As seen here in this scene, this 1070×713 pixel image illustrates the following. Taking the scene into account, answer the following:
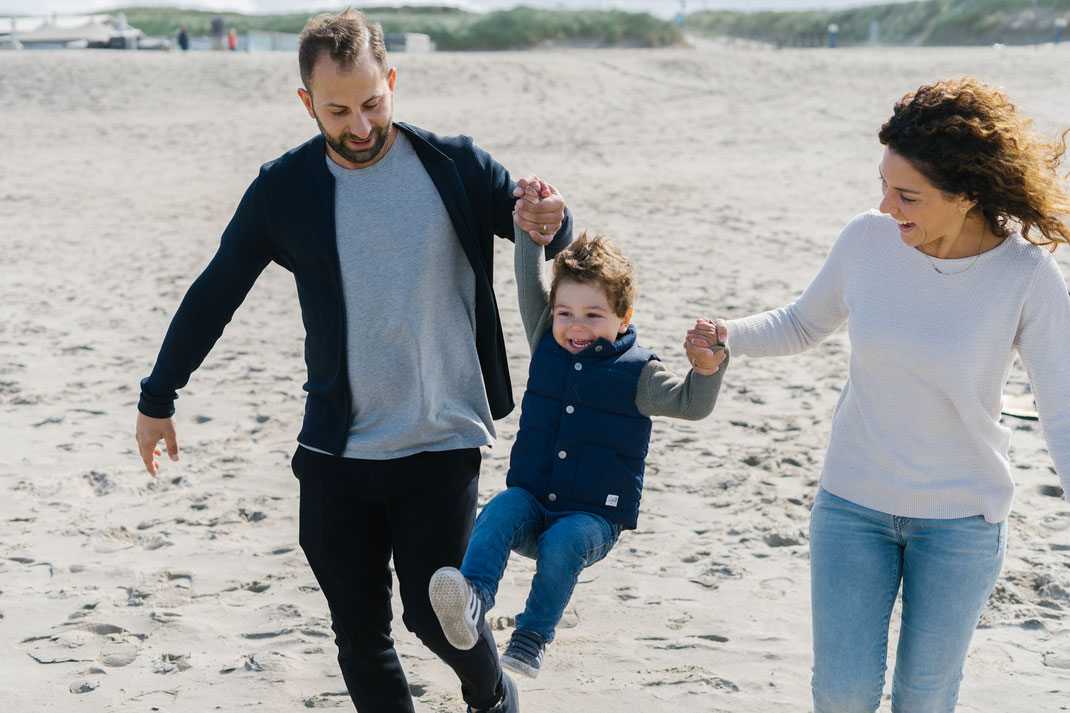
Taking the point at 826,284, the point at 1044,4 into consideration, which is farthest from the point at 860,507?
the point at 1044,4

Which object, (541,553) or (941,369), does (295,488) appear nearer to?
(541,553)

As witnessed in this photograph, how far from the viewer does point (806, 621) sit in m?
4.70

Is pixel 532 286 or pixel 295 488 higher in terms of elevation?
pixel 532 286

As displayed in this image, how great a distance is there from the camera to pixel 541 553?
2990mm

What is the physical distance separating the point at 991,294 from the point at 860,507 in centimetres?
65

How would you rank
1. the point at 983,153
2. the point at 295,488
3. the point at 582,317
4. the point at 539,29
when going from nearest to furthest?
the point at 983,153
the point at 582,317
the point at 295,488
the point at 539,29

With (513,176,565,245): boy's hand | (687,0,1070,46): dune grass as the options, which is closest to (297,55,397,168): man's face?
(513,176,565,245): boy's hand

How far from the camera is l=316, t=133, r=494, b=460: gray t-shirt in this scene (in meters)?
3.11

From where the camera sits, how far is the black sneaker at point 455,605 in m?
2.78

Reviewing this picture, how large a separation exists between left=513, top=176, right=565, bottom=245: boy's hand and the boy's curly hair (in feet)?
0.30

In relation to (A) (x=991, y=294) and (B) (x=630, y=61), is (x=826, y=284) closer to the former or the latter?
(A) (x=991, y=294)

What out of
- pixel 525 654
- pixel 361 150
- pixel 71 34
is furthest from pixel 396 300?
pixel 71 34

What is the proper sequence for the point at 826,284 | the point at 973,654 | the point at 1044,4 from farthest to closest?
the point at 1044,4 < the point at 973,654 < the point at 826,284

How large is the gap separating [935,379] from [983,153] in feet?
1.90
